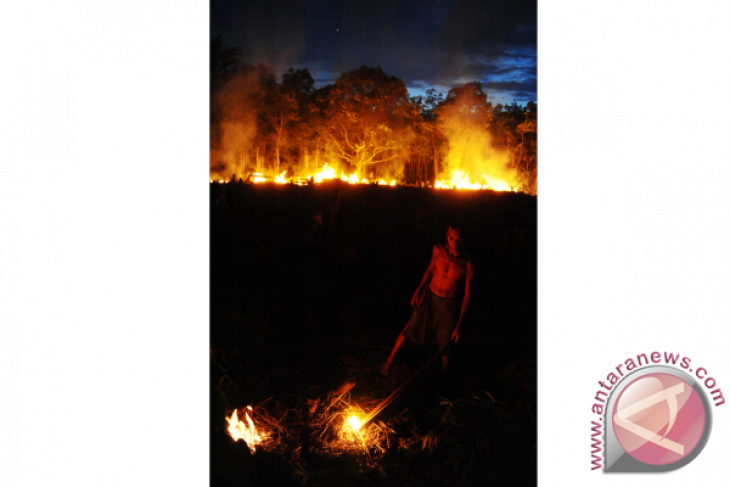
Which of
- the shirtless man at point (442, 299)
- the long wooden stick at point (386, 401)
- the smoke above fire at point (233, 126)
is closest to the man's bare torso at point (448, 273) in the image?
the shirtless man at point (442, 299)

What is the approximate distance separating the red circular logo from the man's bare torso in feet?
5.10

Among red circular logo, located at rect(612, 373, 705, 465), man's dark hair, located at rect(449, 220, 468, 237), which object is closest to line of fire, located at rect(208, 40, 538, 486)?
man's dark hair, located at rect(449, 220, 468, 237)

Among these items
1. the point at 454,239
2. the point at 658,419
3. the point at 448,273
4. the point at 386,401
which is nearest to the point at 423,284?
the point at 448,273

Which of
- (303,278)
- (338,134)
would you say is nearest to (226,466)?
(303,278)

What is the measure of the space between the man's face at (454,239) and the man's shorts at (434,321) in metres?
0.50

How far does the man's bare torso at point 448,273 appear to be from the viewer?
3.99 metres

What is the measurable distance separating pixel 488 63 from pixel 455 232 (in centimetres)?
174

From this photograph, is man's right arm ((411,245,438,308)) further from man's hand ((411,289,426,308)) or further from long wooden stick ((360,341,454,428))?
long wooden stick ((360,341,454,428))

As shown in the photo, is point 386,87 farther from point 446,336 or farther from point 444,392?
point 444,392

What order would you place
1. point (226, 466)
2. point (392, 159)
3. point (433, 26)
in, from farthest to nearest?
point (392, 159) → point (433, 26) → point (226, 466)

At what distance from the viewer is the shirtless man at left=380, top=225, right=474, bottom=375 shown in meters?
3.98

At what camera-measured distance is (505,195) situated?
14.2ft

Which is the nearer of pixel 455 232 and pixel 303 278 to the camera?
pixel 455 232

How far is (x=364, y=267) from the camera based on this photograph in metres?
4.29
